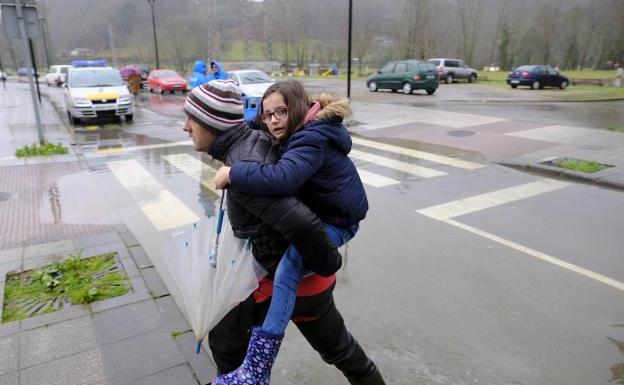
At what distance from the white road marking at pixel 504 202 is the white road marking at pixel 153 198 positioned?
323cm

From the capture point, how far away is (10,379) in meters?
2.76

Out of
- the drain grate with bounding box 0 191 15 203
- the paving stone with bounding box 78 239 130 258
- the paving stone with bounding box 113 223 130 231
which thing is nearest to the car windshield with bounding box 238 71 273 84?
the drain grate with bounding box 0 191 15 203

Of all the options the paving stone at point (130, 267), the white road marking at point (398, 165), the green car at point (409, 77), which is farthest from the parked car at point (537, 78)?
the paving stone at point (130, 267)

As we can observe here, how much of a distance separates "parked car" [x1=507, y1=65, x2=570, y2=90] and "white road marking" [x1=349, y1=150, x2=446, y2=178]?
23103mm

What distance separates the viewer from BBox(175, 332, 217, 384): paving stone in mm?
2824

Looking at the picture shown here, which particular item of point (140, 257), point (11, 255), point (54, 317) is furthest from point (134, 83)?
point (54, 317)

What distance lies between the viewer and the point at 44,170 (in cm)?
868

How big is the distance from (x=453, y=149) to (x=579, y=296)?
7045 mm

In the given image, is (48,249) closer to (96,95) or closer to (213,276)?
(213,276)

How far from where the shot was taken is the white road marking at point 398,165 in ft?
27.4

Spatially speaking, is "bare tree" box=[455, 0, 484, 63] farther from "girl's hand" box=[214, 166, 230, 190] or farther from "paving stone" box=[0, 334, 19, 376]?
"girl's hand" box=[214, 166, 230, 190]

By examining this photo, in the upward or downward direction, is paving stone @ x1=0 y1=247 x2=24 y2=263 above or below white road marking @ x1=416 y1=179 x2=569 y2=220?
above

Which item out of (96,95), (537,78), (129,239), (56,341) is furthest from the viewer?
(537,78)

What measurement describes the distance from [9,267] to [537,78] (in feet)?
101
